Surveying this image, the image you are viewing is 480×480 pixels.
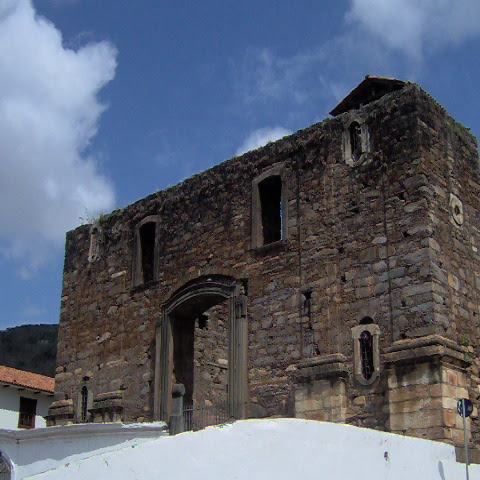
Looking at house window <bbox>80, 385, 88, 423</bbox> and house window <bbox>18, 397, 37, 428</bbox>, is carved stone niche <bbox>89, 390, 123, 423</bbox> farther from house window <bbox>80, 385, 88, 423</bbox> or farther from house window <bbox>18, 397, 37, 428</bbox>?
house window <bbox>18, 397, 37, 428</bbox>

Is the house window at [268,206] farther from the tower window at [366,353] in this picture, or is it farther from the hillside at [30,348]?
the hillside at [30,348]

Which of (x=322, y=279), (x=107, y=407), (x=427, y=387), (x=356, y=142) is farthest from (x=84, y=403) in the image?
(x=427, y=387)

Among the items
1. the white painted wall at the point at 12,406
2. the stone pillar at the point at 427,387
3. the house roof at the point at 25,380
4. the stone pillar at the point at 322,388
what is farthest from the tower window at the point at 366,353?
the white painted wall at the point at 12,406

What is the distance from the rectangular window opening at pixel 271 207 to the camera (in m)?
16.0

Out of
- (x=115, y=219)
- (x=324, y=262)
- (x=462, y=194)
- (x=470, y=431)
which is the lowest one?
(x=470, y=431)

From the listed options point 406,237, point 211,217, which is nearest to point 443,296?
point 406,237

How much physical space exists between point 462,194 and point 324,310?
3354mm

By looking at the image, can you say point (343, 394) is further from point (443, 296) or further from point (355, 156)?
point (355, 156)

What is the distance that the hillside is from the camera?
45.3 meters

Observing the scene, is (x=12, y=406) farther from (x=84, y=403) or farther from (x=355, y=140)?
(x=355, y=140)

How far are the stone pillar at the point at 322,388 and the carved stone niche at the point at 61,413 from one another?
706 centimetres

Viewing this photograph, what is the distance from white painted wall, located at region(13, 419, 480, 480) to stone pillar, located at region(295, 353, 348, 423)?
2.65 metres

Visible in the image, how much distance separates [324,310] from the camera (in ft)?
46.3

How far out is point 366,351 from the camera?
13398 mm
